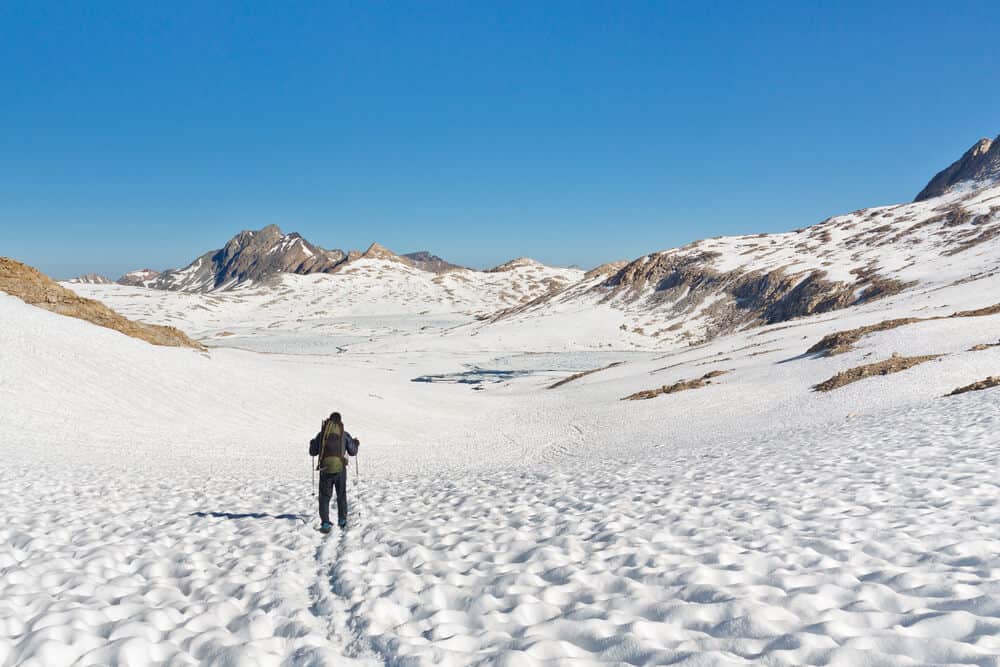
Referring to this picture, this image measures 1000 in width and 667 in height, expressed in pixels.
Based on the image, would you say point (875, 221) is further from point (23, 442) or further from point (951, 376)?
point (23, 442)

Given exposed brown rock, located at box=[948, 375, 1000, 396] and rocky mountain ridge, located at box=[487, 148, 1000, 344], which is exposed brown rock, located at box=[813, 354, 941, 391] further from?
rocky mountain ridge, located at box=[487, 148, 1000, 344]

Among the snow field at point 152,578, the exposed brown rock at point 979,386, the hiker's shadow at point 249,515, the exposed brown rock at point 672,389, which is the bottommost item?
Answer: the exposed brown rock at point 672,389

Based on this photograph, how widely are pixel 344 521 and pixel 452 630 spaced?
5.76 metres

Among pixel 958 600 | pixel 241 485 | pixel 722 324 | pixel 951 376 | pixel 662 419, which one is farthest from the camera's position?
pixel 722 324

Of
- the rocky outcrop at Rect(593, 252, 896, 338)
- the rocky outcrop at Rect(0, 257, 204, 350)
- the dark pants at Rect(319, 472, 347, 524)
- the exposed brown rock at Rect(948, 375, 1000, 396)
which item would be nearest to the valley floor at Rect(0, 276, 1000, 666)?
the dark pants at Rect(319, 472, 347, 524)

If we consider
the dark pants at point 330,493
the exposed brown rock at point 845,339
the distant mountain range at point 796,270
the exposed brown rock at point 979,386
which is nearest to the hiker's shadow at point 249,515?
the dark pants at point 330,493

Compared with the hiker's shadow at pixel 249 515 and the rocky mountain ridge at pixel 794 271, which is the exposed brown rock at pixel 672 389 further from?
the rocky mountain ridge at pixel 794 271

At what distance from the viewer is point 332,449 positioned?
11461 millimetres

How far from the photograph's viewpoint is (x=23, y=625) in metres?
6.40

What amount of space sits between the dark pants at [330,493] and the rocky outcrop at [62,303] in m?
32.7

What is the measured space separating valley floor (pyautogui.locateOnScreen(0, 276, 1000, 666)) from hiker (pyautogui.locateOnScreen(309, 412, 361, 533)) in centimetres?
52

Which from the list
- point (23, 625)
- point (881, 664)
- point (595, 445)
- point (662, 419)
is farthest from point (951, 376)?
point (23, 625)

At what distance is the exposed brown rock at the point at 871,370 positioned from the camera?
90.4 ft

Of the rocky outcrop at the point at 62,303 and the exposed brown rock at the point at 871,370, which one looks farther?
the rocky outcrop at the point at 62,303
